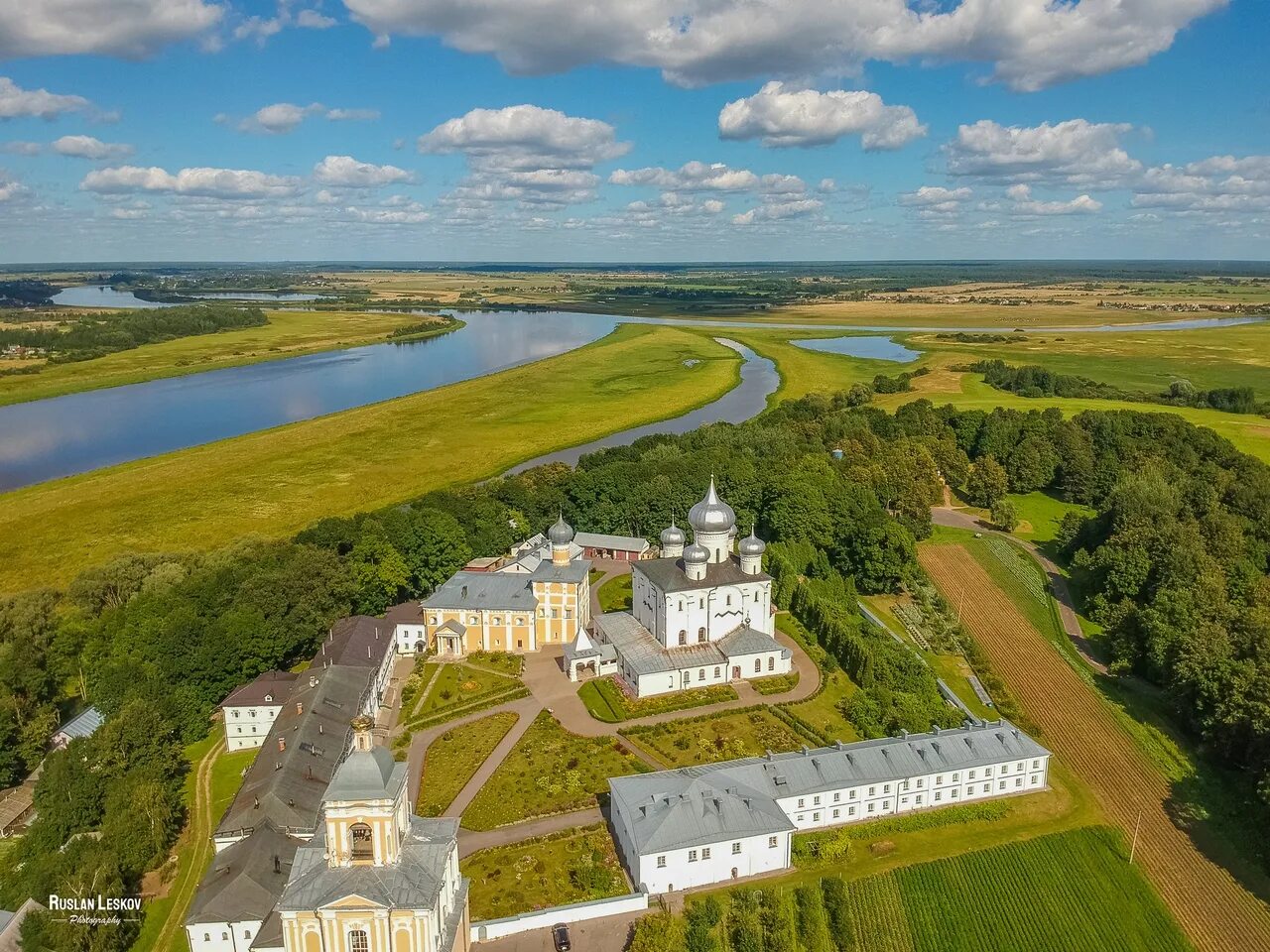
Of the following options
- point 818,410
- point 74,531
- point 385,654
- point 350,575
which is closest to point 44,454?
point 74,531

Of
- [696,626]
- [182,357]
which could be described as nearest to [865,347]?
[182,357]

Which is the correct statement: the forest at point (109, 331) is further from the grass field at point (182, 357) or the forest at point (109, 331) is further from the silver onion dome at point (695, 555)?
the silver onion dome at point (695, 555)

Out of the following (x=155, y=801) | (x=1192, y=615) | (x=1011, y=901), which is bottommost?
(x=1011, y=901)

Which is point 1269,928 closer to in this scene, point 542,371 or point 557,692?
point 557,692

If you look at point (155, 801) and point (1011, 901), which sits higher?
point (155, 801)

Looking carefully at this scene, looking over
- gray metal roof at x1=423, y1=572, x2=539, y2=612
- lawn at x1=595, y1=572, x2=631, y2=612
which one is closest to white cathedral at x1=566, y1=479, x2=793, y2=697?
lawn at x1=595, y1=572, x2=631, y2=612

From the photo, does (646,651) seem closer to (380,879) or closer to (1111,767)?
(1111,767)
